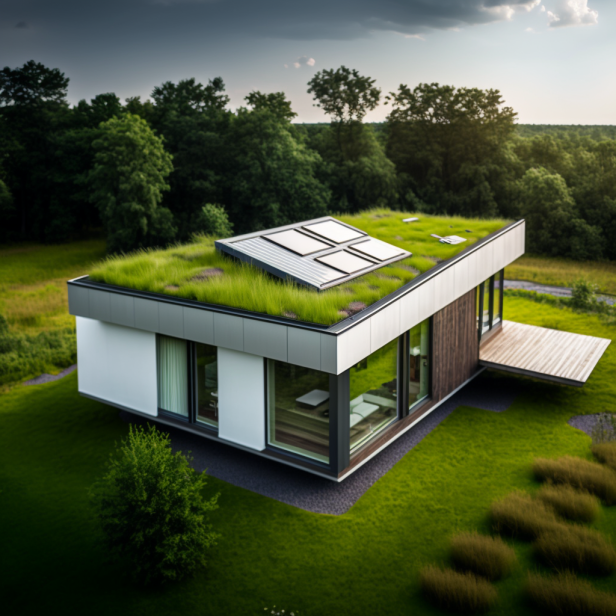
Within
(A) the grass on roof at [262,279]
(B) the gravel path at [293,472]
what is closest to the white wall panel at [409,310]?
(A) the grass on roof at [262,279]

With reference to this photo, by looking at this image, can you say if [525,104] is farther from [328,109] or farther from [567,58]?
[328,109]

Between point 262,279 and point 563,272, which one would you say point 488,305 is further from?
point 563,272

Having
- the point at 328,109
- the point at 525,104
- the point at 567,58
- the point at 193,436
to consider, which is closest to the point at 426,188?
the point at 328,109

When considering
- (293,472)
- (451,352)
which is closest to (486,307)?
(451,352)

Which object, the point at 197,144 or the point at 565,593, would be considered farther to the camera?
the point at 197,144

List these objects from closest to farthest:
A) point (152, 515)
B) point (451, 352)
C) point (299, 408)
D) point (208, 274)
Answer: point (152, 515), point (299, 408), point (208, 274), point (451, 352)
